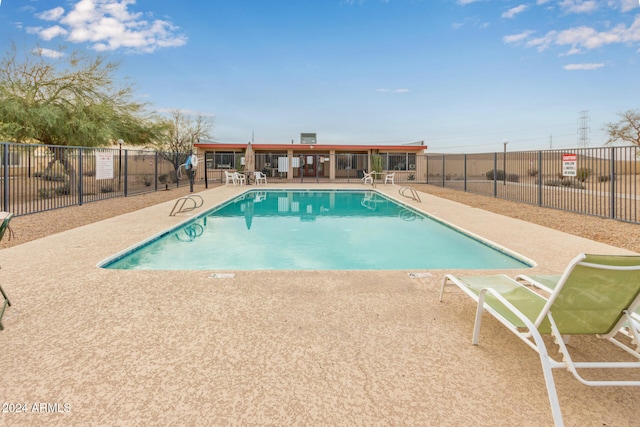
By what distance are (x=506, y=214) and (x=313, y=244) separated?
5.77 meters

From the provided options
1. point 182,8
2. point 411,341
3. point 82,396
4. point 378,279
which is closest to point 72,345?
point 82,396

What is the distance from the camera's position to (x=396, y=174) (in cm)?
2802

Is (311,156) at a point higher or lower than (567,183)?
higher

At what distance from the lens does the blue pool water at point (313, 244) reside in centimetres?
583

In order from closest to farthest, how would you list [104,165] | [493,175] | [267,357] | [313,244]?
1. [267,357]
2. [313,244]
3. [104,165]
4. [493,175]

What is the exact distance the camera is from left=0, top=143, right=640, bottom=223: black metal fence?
9.52 m

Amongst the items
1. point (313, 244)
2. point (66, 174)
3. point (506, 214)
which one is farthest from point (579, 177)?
point (66, 174)

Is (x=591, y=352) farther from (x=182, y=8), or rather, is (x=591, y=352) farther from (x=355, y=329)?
(x=182, y=8)

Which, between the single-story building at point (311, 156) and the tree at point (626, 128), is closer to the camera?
the single-story building at point (311, 156)

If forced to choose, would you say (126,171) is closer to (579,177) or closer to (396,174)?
(579,177)

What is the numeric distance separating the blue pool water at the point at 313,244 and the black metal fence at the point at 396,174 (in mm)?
4073

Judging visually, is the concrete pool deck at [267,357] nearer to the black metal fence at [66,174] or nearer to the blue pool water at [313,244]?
the blue pool water at [313,244]

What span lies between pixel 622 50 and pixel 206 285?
26.3 meters

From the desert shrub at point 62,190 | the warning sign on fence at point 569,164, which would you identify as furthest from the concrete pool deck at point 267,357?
the desert shrub at point 62,190
